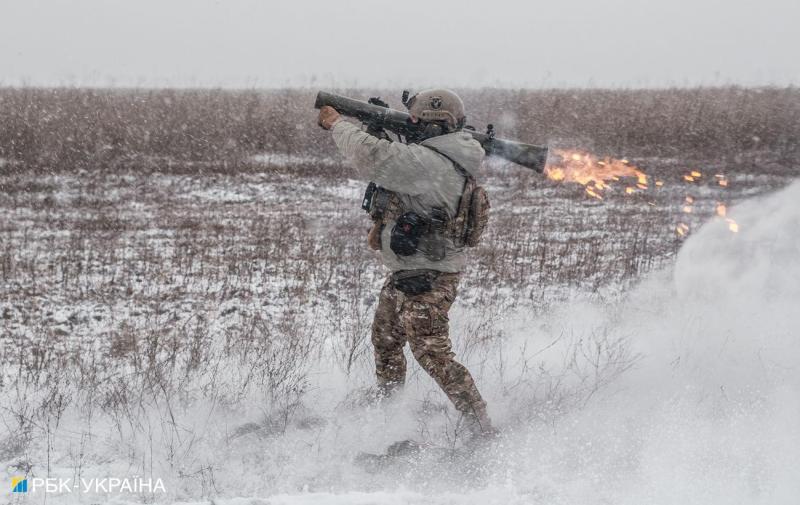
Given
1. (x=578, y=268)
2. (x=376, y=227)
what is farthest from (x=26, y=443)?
(x=578, y=268)

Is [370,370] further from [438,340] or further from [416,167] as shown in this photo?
[416,167]

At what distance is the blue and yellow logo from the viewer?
2.89 metres

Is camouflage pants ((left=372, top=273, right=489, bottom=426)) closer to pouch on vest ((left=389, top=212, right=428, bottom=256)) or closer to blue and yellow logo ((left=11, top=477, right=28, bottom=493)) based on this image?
pouch on vest ((left=389, top=212, right=428, bottom=256))

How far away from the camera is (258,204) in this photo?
10734 mm

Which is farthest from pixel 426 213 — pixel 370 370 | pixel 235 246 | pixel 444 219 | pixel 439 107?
pixel 235 246

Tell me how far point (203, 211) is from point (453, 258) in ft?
24.5

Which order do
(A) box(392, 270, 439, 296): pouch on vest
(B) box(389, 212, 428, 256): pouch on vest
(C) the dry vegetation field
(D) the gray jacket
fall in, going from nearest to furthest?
(D) the gray jacket, (B) box(389, 212, 428, 256): pouch on vest, (A) box(392, 270, 439, 296): pouch on vest, (C) the dry vegetation field

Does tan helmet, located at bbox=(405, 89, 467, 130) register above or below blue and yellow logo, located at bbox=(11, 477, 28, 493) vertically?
above

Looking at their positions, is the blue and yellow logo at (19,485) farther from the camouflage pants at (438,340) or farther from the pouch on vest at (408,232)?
the pouch on vest at (408,232)

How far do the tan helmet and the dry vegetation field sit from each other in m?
1.72

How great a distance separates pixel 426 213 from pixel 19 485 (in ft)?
7.14

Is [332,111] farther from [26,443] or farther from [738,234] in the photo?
[738,234]

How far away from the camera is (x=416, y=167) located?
3.15 meters

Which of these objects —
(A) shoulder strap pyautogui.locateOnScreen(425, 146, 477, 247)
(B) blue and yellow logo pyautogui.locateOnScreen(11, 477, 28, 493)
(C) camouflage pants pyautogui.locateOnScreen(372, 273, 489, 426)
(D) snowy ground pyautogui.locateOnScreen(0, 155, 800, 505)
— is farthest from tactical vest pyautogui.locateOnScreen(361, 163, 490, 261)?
(B) blue and yellow logo pyautogui.locateOnScreen(11, 477, 28, 493)
